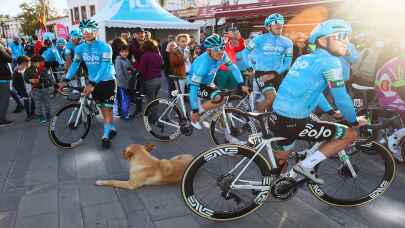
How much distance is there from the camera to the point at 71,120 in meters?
5.82

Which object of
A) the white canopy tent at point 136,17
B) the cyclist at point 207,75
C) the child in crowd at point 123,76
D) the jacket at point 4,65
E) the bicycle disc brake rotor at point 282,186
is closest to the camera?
the bicycle disc brake rotor at point 282,186

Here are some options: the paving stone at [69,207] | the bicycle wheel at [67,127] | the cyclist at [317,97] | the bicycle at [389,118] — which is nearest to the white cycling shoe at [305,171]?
the cyclist at [317,97]

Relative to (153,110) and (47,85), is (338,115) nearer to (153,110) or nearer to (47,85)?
(153,110)

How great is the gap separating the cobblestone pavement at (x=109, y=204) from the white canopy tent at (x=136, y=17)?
11999 millimetres

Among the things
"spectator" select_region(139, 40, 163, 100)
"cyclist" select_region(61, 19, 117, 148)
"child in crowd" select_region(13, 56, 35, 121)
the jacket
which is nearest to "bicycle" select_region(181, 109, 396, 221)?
"cyclist" select_region(61, 19, 117, 148)

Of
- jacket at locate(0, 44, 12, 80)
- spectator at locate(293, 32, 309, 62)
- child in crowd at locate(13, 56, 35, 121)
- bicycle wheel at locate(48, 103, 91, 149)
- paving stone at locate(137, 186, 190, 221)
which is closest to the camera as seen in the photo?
paving stone at locate(137, 186, 190, 221)

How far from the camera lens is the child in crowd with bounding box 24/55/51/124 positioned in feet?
24.8

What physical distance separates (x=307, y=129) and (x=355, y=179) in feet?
3.49

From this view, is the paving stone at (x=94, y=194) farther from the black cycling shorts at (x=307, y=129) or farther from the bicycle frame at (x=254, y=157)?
the black cycling shorts at (x=307, y=129)

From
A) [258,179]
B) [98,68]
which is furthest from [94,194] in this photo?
[98,68]

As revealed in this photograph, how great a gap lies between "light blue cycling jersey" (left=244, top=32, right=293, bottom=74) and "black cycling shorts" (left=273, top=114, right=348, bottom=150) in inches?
117

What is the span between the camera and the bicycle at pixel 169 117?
6016 mm

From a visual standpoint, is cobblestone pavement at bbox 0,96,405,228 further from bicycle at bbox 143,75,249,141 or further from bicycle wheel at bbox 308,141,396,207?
bicycle at bbox 143,75,249,141

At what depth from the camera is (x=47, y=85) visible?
766 cm
